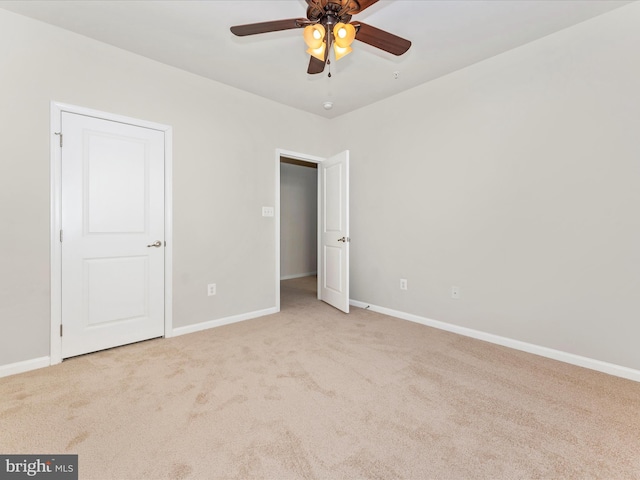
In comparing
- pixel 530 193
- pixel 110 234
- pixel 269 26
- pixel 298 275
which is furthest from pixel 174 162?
pixel 298 275

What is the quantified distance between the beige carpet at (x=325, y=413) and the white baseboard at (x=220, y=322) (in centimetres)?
32

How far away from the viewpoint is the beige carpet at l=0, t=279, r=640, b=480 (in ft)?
4.52

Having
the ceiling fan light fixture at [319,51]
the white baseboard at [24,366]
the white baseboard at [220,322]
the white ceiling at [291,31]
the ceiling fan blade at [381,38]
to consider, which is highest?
the white ceiling at [291,31]

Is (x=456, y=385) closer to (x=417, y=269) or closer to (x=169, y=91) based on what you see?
(x=417, y=269)

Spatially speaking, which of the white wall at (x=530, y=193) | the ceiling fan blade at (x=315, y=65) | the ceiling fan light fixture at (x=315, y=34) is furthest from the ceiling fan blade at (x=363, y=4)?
the white wall at (x=530, y=193)

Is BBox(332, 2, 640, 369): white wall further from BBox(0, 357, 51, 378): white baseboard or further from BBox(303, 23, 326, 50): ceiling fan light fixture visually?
BBox(0, 357, 51, 378): white baseboard

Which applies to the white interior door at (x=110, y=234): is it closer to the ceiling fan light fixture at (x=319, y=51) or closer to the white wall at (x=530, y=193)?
the ceiling fan light fixture at (x=319, y=51)

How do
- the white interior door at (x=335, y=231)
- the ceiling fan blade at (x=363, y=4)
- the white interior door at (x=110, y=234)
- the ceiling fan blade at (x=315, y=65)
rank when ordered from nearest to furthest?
the ceiling fan blade at (x=363, y=4) → the ceiling fan blade at (x=315, y=65) → the white interior door at (x=110, y=234) → the white interior door at (x=335, y=231)

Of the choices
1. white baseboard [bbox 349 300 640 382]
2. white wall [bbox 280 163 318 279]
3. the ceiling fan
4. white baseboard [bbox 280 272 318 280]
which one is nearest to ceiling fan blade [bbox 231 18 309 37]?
the ceiling fan

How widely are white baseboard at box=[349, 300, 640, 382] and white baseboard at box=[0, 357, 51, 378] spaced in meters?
3.29

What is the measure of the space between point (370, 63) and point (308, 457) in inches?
123

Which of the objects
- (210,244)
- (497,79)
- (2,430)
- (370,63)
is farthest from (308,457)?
(497,79)

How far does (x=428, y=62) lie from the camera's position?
9.32 feet

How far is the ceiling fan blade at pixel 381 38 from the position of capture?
1796 millimetres
